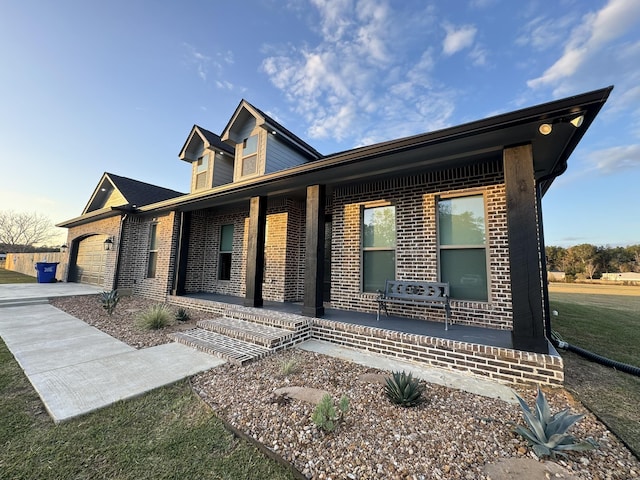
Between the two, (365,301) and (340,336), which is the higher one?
(365,301)

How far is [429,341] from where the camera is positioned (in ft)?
11.9

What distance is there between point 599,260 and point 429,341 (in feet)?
151

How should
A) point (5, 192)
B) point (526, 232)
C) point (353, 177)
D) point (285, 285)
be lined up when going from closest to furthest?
point (526, 232), point (353, 177), point (285, 285), point (5, 192)

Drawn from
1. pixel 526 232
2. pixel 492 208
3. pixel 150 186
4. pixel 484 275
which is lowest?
pixel 484 275

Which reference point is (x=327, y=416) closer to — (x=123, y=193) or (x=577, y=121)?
(x=577, y=121)

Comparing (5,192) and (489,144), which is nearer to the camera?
(489,144)

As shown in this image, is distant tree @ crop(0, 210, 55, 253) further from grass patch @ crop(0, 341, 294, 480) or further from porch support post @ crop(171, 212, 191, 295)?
grass patch @ crop(0, 341, 294, 480)

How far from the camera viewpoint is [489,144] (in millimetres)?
3549

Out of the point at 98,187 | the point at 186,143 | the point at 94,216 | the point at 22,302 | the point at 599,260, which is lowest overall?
the point at 22,302

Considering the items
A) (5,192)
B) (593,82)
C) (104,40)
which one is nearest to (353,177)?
(104,40)

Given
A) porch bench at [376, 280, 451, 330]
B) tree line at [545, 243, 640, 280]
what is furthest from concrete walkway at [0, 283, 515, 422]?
tree line at [545, 243, 640, 280]

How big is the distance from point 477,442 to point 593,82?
45.2ft

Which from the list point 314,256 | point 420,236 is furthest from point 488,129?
point 314,256

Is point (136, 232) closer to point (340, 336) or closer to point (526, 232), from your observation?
point (340, 336)
